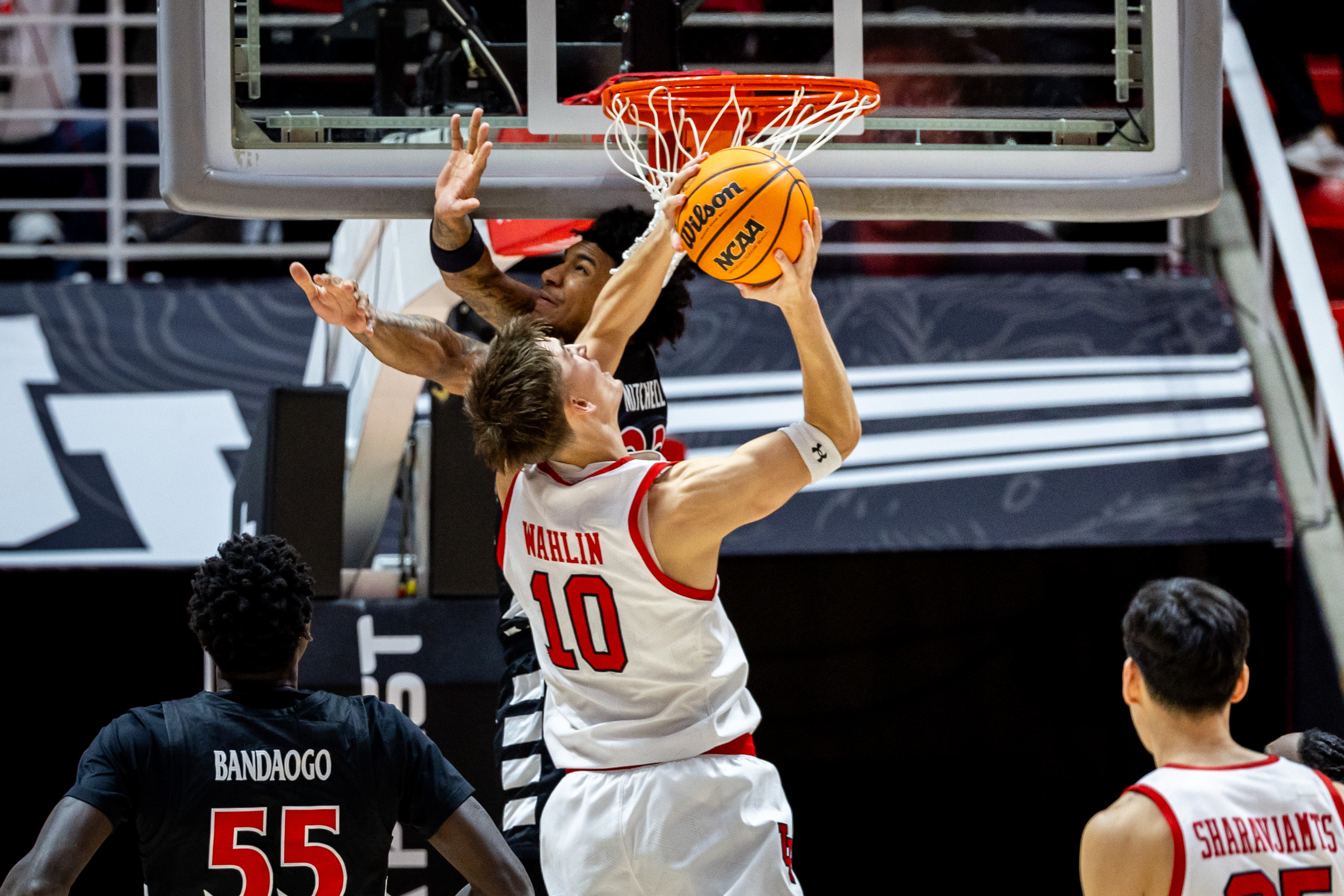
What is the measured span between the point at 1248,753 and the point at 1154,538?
3.45 meters

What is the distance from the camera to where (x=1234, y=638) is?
2.51 meters

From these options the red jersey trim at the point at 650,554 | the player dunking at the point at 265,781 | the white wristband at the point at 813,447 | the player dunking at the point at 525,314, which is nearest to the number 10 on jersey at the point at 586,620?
the red jersey trim at the point at 650,554

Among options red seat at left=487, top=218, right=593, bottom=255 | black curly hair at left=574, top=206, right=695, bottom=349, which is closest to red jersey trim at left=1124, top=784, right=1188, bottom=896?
black curly hair at left=574, top=206, right=695, bottom=349

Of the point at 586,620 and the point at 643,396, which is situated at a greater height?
the point at 643,396

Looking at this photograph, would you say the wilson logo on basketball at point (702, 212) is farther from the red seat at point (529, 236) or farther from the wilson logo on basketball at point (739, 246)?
the red seat at point (529, 236)

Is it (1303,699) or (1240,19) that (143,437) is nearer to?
(1303,699)

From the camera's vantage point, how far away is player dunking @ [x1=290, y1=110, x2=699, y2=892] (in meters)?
3.20

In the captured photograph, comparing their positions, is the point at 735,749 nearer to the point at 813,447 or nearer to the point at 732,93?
the point at 813,447

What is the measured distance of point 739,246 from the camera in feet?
9.14

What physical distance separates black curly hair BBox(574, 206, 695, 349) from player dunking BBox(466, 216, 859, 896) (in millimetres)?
762

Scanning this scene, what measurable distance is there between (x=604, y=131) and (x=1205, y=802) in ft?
6.71

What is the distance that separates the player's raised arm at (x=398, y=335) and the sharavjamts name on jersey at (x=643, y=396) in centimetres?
44

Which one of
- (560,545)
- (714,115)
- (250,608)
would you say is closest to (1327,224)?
(714,115)

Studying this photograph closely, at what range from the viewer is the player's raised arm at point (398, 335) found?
3.19 meters
